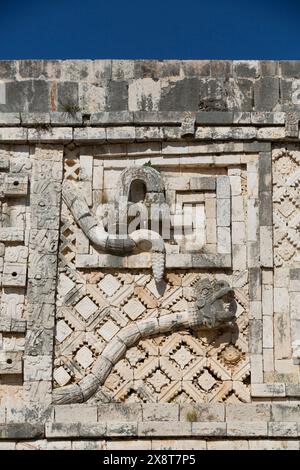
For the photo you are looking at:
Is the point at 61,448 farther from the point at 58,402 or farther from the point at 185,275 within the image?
the point at 185,275

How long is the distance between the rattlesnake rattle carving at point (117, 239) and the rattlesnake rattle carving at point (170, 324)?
533 millimetres

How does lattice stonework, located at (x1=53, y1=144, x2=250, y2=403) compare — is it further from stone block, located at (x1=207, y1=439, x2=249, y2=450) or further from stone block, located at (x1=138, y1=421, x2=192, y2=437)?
stone block, located at (x1=207, y1=439, x2=249, y2=450)

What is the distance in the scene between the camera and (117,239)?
560 inches

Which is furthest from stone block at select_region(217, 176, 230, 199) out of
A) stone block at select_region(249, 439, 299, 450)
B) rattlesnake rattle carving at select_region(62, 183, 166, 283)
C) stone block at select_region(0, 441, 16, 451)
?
stone block at select_region(0, 441, 16, 451)

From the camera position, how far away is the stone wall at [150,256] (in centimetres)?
1366

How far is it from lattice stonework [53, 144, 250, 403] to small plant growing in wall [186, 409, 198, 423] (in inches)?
8.0

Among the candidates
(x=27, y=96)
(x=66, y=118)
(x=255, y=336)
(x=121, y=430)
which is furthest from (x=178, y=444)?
(x=27, y=96)

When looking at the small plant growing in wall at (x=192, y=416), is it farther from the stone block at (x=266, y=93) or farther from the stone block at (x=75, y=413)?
the stone block at (x=266, y=93)

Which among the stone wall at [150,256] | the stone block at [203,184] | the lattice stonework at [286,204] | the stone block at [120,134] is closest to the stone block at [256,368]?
the stone wall at [150,256]

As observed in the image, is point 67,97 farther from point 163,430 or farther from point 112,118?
point 163,430

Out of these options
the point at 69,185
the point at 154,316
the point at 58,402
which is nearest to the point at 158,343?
the point at 154,316
